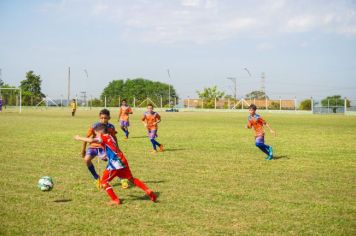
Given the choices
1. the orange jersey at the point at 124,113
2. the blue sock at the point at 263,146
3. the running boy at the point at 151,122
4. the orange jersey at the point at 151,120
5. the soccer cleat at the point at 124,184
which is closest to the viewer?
the soccer cleat at the point at 124,184

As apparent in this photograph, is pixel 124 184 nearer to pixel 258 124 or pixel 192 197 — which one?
pixel 192 197

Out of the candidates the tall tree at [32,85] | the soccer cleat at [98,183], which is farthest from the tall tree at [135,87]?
the soccer cleat at [98,183]

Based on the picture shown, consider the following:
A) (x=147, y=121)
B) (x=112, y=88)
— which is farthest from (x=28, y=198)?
(x=112, y=88)

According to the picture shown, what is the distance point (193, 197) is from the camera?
27.0ft

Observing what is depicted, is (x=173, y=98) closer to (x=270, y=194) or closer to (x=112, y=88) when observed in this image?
(x=112, y=88)

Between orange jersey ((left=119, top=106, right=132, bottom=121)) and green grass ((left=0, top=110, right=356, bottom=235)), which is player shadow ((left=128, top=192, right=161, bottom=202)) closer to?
green grass ((left=0, top=110, right=356, bottom=235))

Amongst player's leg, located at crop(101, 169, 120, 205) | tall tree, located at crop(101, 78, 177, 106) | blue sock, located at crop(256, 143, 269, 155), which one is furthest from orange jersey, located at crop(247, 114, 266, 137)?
tall tree, located at crop(101, 78, 177, 106)

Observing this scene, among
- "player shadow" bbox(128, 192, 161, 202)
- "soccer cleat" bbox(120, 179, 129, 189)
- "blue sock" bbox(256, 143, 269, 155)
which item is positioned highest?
"blue sock" bbox(256, 143, 269, 155)

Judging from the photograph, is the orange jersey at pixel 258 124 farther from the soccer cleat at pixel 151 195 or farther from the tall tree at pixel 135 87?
the tall tree at pixel 135 87

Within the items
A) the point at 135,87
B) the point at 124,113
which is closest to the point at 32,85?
the point at 135,87

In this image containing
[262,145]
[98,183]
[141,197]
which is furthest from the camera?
[262,145]

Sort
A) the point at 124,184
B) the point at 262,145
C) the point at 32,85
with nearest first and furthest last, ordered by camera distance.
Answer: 1. the point at 124,184
2. the point at 262,145
3. the point at 32,85

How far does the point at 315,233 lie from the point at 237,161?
285 inches

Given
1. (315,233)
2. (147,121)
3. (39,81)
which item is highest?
(39,81)
